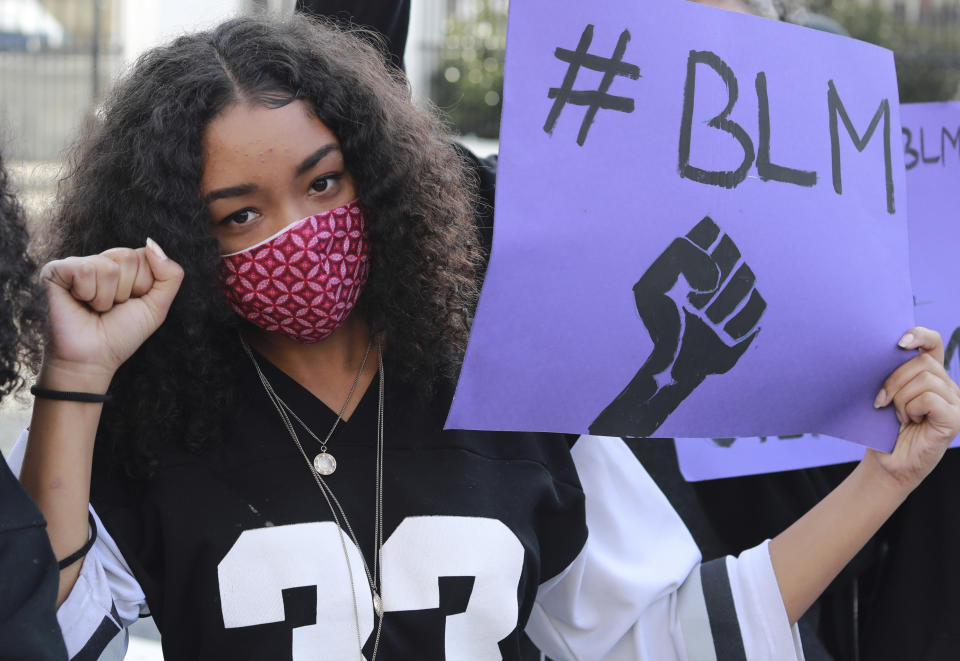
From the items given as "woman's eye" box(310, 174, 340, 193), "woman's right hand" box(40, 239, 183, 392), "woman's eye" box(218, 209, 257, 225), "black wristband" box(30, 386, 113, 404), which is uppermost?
"woman's eye" box(310, 174, 340, 193)

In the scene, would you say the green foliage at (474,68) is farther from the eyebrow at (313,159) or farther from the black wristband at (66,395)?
the black wristband at (66,395)

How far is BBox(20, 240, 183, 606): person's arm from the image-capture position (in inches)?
53.5

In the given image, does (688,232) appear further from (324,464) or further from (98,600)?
(98,600)

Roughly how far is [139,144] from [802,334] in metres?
0.96

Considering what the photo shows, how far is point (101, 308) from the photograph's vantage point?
4.61 feet

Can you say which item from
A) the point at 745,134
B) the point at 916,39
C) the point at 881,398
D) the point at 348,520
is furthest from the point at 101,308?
the point at 916,39

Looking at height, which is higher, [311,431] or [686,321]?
[686,321]

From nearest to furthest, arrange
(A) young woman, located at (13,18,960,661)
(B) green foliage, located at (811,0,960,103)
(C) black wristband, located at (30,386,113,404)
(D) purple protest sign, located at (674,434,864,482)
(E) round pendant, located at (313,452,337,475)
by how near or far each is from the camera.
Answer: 1. (C) black wristband, located at (30,386,113,404)
2. (A) young woman, located at (13,18,960,661)
3. (E) round pendant, located at (313,452,337,475)
4. (D) purple protest sign, located at (674,434,864,482)
5. (B) green foliage, located at (811,0,960,103)

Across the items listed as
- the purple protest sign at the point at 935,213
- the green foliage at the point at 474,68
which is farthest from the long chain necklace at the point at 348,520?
the green foliage at the point at 474,68

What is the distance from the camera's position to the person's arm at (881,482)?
5.30ft

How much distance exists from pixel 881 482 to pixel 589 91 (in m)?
0.73

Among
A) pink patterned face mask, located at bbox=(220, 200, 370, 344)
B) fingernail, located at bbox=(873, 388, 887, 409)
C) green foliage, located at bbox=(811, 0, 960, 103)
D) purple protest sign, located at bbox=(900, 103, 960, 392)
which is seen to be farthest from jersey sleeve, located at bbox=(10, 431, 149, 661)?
green foliage, located at bbox=(811, 0, 960, 103)

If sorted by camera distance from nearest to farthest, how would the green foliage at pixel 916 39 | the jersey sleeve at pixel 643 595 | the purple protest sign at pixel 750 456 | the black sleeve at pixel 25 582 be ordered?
the black sleeve at pixel 25 582, the jersey sleeve at pixel 643 595, the purple protest sign at pixel 750 456, the green foliage at pixel 916 39

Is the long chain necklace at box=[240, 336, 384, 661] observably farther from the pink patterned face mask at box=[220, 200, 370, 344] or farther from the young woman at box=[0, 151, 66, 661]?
the young woman at box=[0, 151, 66, 661]
